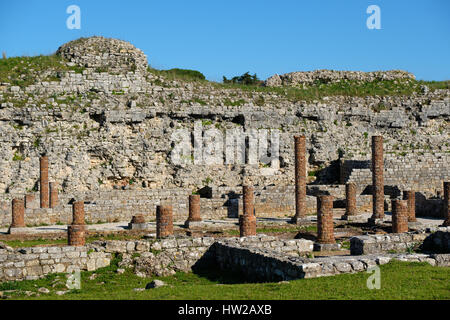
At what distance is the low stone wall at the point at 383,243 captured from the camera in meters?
15.2

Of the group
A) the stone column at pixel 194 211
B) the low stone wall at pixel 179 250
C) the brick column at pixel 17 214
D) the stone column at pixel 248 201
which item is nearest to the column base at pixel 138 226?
the stone column at pixel 194 211

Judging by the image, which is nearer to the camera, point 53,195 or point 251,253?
point 251,253

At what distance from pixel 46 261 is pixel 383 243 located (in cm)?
829

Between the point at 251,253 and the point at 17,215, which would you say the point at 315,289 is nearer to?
the point at 251,253

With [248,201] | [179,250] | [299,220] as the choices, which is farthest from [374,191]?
[179,250]

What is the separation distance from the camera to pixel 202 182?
117 ft

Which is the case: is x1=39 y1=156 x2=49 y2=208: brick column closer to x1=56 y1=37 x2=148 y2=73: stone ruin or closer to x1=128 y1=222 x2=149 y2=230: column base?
x1=128 y1=222 x2=149 y2=230: column base

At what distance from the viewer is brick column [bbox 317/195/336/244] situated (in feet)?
64.6

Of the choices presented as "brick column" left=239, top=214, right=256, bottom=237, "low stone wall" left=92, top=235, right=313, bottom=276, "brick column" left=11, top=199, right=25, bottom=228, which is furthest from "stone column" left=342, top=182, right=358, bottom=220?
"brick column" left=11, top=199, right=25, bottom=228

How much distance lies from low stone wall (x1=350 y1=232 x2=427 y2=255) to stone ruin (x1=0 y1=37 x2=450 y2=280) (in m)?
3.44

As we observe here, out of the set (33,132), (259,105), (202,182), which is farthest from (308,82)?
(33,132)

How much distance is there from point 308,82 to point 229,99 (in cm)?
943

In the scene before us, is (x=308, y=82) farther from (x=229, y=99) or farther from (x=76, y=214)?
(x=76, y=214)

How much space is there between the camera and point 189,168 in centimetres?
3578
